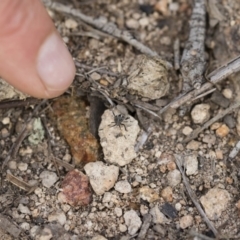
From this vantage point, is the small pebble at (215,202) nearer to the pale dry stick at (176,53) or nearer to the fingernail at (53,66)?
the pale dry stick at (176,53)

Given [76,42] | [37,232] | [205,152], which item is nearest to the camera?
[37,232]

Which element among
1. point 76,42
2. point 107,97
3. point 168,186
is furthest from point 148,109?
point 76,42

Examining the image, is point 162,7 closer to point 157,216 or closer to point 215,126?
point 215,126

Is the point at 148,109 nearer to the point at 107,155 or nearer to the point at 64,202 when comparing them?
the point at 107,155

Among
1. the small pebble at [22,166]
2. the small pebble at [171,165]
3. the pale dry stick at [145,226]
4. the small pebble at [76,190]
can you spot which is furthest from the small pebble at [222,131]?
the small pebble at [22,166]

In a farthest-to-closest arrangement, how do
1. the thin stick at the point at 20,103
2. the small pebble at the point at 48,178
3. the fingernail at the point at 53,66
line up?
the thin stick at the point at 20,103, the small pebble at the point at 48,178, the fingernail at the point at 53,66
